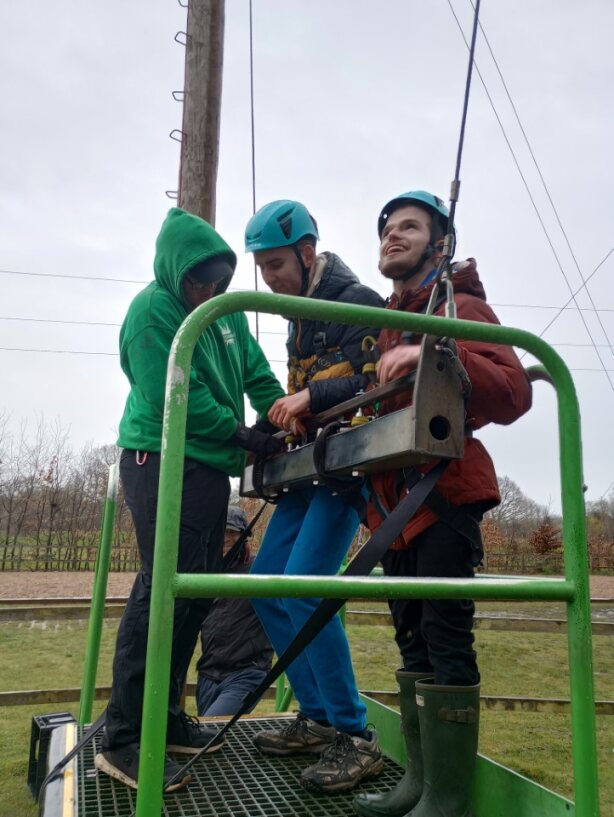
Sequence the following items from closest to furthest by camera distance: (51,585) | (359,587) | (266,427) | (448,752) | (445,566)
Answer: (359,587) < (448,752) < (445,566) < (266,427) < (51,585)

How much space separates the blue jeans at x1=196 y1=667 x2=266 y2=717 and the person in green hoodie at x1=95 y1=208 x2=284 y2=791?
929 mm

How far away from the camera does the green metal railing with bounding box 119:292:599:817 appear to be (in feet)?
3.61

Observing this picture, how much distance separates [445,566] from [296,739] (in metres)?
0.87

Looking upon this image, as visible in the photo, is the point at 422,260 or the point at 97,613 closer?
the point at 422,260

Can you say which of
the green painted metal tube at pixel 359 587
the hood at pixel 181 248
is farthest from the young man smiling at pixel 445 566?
the hood at pixel 181 248

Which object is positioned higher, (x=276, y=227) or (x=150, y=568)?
(x=276, y=227)

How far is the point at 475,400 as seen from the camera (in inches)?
63.0

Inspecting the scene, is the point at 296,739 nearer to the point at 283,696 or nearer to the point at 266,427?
the point at 283,696

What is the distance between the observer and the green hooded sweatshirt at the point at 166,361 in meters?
1.99

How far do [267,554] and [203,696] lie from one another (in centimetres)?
159

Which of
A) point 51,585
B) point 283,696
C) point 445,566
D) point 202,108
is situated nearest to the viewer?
point 445,566

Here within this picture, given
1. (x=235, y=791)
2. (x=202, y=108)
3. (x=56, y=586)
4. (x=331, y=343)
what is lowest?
(x=56, y=586)

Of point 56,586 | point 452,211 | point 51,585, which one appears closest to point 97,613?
point 452,211

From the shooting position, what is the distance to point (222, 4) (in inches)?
183
